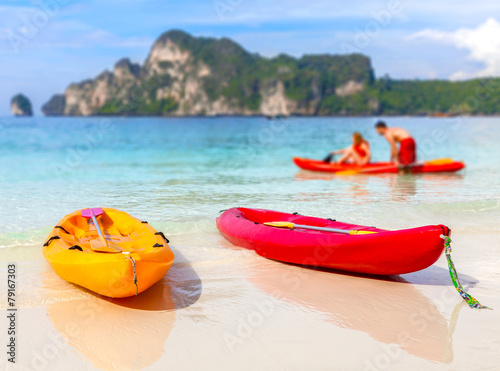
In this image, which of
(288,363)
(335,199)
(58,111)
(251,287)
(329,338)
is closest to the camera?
(288,363)

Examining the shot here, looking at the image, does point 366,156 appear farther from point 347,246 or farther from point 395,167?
Result: point 347,246

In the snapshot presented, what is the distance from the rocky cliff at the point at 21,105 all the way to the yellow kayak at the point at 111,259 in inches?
6731

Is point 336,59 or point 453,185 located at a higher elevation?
point 336,59

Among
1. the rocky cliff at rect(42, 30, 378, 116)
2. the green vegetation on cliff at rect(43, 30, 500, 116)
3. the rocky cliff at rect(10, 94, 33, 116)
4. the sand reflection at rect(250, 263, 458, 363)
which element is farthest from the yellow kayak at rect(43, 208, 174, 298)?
the rocky cliff at rect(10, 94, 33, 116)

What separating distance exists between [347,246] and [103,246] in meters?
2.32

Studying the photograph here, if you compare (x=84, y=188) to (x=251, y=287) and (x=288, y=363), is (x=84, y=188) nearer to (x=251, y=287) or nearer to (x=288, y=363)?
(x=251, y=287)

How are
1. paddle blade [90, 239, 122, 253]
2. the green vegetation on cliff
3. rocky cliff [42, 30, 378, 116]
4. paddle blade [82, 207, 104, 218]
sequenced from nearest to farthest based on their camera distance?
paddle blade [90, 239, 122, 253] → paddle blade [82, 207, 104, 218] → the green vegetation on cliff → rocky cliff [42, 30, 378, 116]

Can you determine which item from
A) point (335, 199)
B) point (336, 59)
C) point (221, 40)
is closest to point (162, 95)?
point (221, 40)

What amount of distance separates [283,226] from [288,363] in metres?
2.36

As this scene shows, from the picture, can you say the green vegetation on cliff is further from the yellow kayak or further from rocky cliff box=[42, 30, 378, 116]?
the yellow kayak

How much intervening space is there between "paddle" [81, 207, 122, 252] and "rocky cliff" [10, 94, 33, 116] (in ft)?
559

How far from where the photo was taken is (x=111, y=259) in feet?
11.8

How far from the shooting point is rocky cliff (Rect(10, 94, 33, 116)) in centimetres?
15788

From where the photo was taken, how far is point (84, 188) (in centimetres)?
1014
